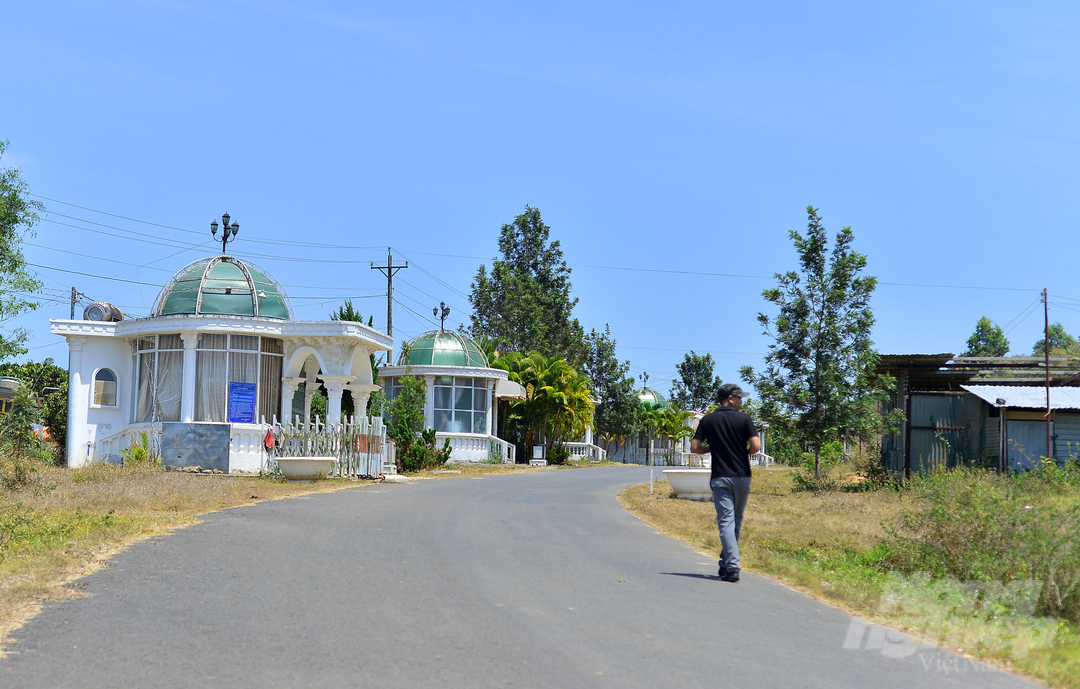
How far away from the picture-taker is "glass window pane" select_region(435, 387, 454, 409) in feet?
130

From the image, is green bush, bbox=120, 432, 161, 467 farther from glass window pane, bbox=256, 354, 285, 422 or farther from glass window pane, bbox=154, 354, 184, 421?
glass window pane, bbox=256, 354, 285, 422

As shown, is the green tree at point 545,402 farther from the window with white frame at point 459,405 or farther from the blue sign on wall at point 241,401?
the blue sign on wall at point 241,401

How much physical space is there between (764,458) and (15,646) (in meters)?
56.4

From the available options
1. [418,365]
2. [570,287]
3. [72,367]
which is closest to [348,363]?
[72,367]

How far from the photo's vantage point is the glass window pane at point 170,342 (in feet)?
A: 87.8

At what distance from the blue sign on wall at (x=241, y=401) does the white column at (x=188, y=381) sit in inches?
40.0

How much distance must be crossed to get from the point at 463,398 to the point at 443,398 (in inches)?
32.7

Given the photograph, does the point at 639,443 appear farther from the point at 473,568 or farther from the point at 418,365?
the point at 473,568

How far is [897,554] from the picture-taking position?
406 inches

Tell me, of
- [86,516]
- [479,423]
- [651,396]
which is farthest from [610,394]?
[86,516]

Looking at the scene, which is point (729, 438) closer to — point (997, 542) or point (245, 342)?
point (997, 542)

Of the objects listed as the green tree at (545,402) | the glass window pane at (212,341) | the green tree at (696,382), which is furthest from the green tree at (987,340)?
the glass window pane at (212,341)

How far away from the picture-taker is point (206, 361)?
26391 millimetres

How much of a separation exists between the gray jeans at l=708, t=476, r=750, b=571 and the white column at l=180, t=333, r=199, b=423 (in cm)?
2033
